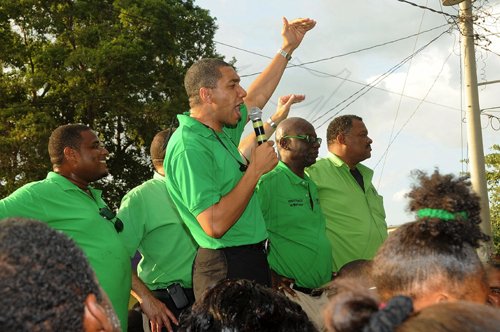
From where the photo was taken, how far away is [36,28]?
1998 centimetres

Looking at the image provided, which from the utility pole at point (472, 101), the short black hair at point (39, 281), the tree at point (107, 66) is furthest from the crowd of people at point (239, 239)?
the tree at point (107, 66)

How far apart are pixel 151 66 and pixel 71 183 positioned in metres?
15.9

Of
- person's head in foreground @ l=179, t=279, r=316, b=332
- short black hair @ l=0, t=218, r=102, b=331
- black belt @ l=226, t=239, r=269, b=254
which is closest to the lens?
short black hair @ l=0, t=218, r=102, b=331

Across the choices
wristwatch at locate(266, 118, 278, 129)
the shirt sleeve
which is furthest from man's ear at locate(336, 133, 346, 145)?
the shirt sleeve

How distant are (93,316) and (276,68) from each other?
3469 millimetres

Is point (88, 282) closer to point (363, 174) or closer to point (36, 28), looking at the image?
point (363, 174)

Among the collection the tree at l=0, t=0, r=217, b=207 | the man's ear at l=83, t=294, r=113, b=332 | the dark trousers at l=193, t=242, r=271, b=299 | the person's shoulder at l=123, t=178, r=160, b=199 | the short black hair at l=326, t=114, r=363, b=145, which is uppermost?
the tree at l=0, t=0, r=217, b=207

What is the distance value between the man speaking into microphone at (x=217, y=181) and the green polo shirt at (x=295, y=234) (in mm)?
1028

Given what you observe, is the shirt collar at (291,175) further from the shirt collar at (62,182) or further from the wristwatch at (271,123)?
the shirt collar at (62,182)

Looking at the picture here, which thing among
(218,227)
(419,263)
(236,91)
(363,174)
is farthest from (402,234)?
(363,174)

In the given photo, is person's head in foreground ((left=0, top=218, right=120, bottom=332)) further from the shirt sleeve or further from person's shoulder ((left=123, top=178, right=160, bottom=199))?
person's shoulder ((left=123, top=178, right=160, bottom=199))

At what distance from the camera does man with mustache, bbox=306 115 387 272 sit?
498cm

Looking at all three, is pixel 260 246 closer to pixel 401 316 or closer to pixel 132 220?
pixel 132 220

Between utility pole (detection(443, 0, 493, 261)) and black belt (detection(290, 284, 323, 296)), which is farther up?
utility pole (detection(443, 0, 493, 261))
